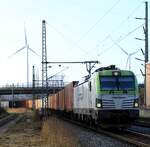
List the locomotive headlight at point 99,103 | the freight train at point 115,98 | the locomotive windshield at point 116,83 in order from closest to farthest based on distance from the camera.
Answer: the freight train at point 115,98
the locomotive headlight at point 99,103
the locomotive windshield at point 116,83

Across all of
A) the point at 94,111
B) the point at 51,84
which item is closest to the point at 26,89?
the point at 51,84

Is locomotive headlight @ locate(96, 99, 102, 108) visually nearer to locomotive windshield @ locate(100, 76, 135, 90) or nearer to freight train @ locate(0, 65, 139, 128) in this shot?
freight train @ locate(0, 65, 139, 128)

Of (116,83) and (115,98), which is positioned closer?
(115,98)

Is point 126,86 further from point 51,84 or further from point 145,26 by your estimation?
point 51,84

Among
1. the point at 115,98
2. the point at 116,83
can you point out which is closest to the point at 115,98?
the point at 115,98

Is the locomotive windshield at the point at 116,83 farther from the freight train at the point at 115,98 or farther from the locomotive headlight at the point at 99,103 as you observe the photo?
the locomotive headlight at the point at 99,103

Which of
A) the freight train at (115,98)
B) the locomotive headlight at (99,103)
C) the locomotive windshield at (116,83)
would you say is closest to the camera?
the freight train at (115,98)

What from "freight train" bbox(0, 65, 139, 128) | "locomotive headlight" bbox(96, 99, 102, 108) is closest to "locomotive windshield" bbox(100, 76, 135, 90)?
"freight train" bbox(0, 65, 139, 128)

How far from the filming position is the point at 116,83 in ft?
92.5

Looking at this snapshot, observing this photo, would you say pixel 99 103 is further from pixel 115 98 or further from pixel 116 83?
pixel 116 83

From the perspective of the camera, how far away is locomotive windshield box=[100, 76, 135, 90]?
28016 millimetres

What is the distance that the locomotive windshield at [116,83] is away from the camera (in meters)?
28.0

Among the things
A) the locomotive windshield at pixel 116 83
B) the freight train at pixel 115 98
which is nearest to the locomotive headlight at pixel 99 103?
the freight train at pixel 115 98

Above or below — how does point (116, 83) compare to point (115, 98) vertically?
above
